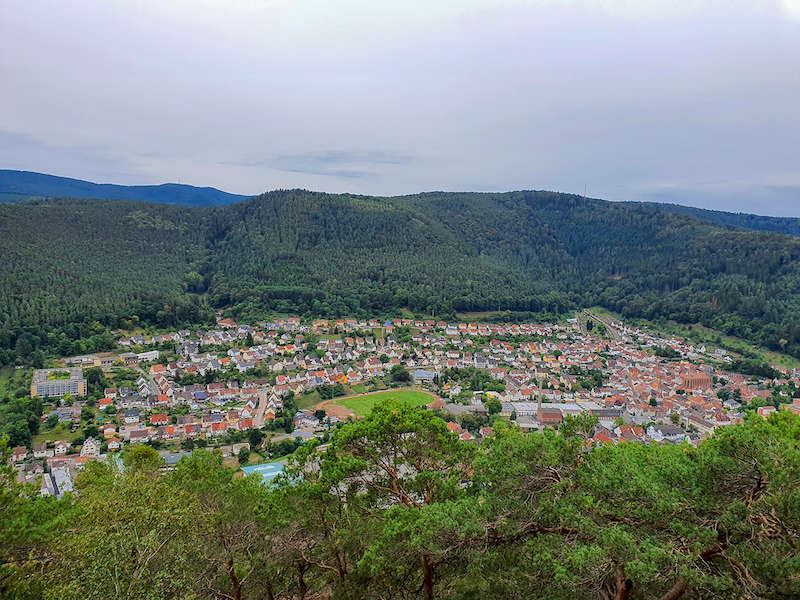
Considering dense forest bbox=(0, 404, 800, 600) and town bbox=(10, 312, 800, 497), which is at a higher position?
dense forest bbox=(0, 404, 800, 600)

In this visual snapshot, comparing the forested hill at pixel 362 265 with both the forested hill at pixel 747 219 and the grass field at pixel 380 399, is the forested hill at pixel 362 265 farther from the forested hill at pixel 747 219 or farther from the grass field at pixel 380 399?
the forested hill at pixel 747 219

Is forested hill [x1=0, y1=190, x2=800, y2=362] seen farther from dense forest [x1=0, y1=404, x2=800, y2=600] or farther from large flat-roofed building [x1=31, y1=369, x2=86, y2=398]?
dense forest [x1=0, y1=404, x2=800, y2=600]

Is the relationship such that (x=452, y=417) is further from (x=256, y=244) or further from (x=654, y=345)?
(x=256, y=244)

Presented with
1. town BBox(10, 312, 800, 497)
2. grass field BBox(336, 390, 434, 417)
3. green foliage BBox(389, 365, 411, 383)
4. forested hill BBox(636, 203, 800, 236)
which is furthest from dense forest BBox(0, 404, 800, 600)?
forested hill BBox(636, 203, 800, 236)

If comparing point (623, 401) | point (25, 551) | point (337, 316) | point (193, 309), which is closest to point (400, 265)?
point (337, 316)

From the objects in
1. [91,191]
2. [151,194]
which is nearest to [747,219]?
[151,194]
